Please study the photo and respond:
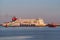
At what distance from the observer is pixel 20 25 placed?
66.4 metres

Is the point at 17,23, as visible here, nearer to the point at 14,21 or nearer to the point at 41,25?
the point at 14,21

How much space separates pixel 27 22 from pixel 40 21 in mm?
3959

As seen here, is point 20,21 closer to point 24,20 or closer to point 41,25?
point 24,20

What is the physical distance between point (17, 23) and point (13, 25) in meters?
1.38

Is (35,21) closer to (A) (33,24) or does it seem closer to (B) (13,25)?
(A) (33,24)

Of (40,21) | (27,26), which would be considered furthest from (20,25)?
(40,21)

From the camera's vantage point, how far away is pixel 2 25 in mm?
67125

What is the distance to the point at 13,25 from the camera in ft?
224

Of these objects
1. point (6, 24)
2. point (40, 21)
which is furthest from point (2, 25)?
point (40, 21)

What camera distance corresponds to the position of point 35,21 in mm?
67312

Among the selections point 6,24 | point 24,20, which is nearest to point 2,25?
point 6,24

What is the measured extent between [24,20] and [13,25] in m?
3.25

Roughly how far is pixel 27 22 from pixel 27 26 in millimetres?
1617

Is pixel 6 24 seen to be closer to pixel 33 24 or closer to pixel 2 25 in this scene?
pixel 2 25
